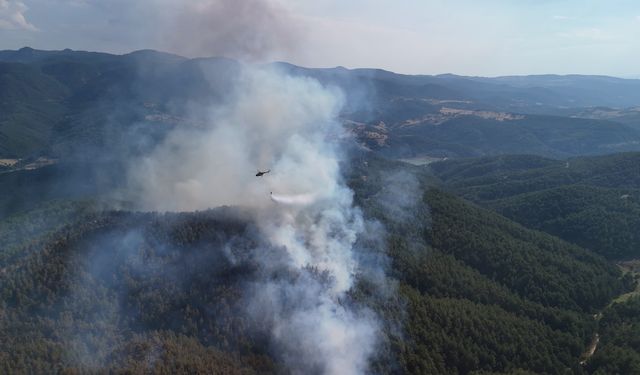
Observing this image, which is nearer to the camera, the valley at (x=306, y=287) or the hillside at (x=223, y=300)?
the hillside at (x=223, y=300)

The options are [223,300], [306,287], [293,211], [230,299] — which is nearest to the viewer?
[223,300]

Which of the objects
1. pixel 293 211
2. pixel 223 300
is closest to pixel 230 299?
pixel 223 300

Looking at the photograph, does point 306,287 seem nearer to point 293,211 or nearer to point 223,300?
point 223,300

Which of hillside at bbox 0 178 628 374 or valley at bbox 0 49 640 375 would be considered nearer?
hillside at bbox 0 178 628 374

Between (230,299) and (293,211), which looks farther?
(293,211)

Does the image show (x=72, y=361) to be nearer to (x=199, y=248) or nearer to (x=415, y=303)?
(x=199, y=248)

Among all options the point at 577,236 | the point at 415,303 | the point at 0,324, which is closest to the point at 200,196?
the point at 0,324

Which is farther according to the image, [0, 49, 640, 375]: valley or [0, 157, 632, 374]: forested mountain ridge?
[0, 49, 640, 375]: valley

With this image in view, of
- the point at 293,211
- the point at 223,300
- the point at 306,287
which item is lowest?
the point at 223,300
